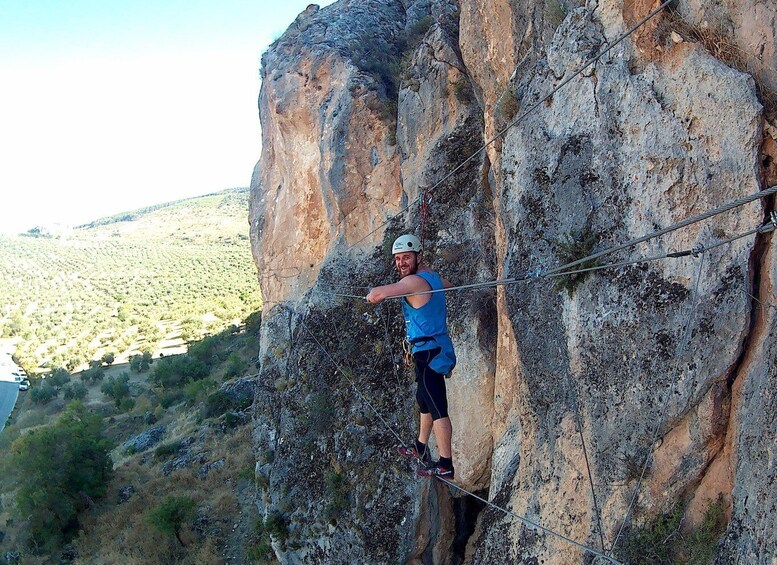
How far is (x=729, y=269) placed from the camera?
4949 millimetres

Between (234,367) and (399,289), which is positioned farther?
(234,367)

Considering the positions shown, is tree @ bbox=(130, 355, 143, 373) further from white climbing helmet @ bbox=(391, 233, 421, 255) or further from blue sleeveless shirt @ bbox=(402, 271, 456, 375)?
white climbing helmet @ bbox=(391, 233, 421, 255)

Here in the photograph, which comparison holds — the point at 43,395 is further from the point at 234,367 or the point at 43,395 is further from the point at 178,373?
the point at 234,367

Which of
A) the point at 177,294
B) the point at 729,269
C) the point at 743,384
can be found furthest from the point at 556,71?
the point at 177,294

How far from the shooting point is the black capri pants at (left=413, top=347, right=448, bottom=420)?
264 inches

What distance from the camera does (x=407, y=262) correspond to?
655cm

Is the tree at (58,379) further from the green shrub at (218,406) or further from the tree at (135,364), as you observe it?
the green shrub at (218,406)

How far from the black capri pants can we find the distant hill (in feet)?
147

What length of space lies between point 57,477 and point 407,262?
62.0ft

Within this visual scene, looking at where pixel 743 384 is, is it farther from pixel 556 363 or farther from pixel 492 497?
pixel 492 497

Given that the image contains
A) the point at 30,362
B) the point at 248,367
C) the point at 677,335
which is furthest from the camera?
the point at 30,362

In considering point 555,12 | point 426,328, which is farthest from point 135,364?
point 555,12

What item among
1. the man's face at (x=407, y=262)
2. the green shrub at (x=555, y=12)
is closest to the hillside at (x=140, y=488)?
the man's face at (x=407, y=262)

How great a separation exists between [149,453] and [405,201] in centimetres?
1793
